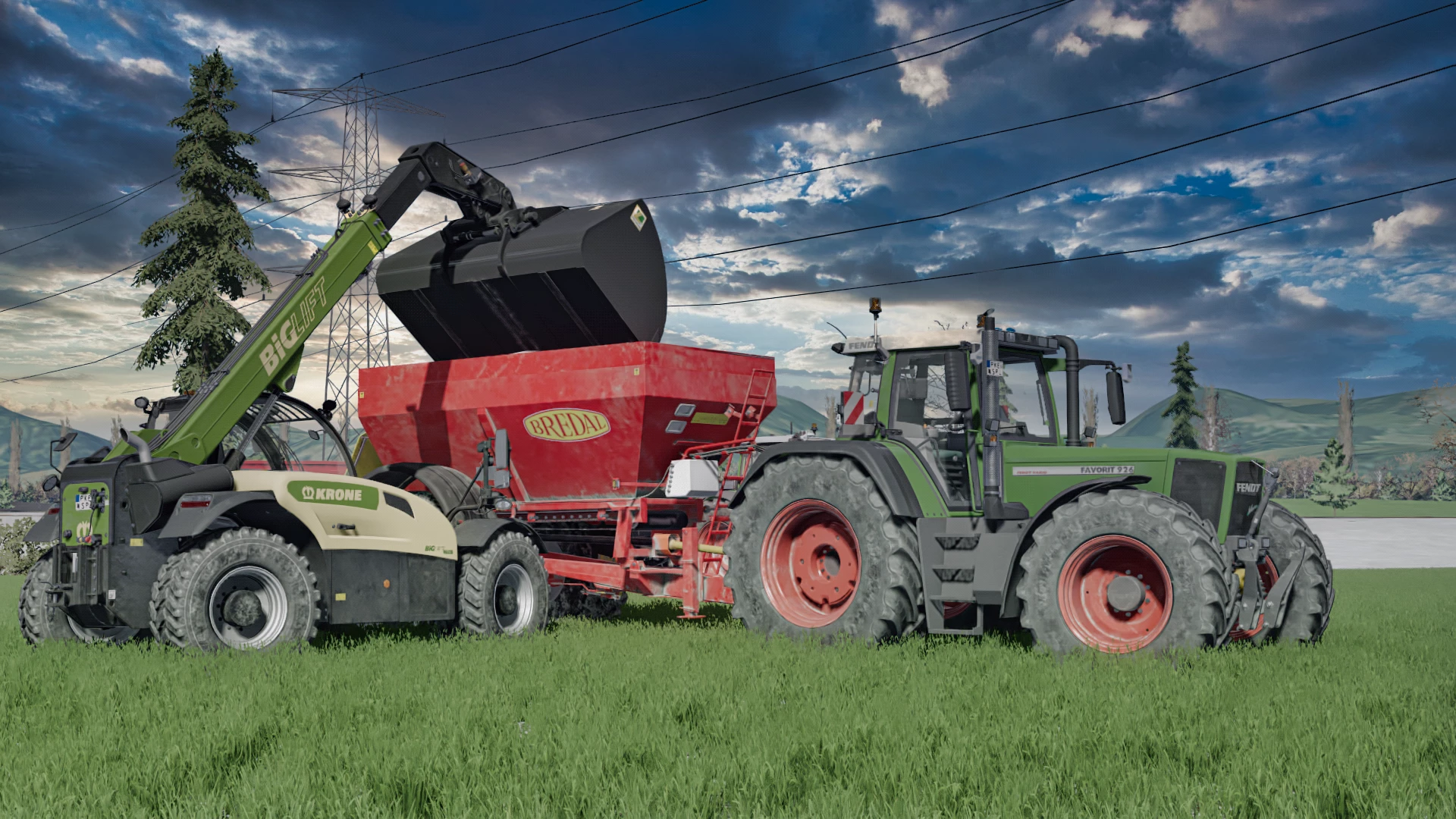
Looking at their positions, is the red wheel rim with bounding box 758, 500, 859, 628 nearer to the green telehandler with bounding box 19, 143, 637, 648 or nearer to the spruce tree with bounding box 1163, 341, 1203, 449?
the green telehandler with bounding box 19, 143, 637, 648

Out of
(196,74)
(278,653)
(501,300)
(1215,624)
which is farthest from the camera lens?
(196,74)

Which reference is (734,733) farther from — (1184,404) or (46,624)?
(1184,404)

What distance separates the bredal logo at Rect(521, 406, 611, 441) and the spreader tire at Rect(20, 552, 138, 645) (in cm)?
412

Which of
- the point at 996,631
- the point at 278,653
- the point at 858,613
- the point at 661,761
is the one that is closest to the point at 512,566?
the point at 278,653

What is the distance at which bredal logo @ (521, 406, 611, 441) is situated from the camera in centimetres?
1115

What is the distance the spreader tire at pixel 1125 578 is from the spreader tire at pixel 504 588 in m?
5.02

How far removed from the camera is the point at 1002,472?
9031mm

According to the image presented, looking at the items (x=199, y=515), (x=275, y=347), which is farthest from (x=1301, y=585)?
(x=275, y=347)

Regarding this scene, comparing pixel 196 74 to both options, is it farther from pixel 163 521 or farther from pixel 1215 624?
pixel 1215 624

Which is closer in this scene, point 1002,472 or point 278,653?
point 278,653

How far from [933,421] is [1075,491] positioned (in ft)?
5.38

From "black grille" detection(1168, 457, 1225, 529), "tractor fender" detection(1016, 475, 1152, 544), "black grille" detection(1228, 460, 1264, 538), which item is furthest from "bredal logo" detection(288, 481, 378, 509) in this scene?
"black grille" detection(1228, 460, 1264, 538)

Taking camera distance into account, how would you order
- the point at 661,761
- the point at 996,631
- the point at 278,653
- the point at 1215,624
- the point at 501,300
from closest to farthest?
the point at 661,761
the point at 1215,624
the point at 278,653
the point at 996,631
the point at 501,300

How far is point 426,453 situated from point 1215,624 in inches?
338
